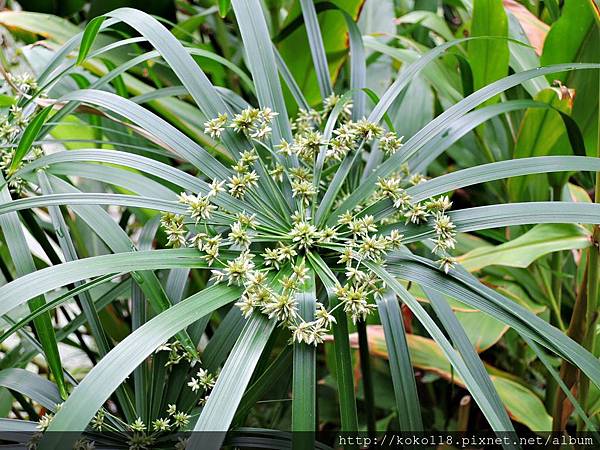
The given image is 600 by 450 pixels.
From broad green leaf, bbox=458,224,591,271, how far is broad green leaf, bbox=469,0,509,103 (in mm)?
210

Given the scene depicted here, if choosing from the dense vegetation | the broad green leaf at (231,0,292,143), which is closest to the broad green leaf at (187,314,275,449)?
the dense vegetation

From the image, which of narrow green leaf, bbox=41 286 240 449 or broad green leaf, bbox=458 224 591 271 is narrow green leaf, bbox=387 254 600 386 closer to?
narrow green leaf, bbox=41 286 240 449

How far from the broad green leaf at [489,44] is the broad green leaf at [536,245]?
21cm

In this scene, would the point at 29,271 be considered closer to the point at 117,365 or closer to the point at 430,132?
the point at 117,365

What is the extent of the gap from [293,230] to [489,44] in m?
0.50

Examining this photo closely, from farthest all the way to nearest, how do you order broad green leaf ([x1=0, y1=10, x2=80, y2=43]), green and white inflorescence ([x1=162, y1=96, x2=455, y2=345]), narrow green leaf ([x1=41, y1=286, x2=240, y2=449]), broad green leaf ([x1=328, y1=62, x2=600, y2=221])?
1. broad green leaf ([x1=0, y1=10, x2=80, y2=43])
2. broad green leaf ([x1=328, y1=62, x2=600, y2=221])
3. green and white inflorescence ([x1=162, y1=96, x2=455, y2=345])
4. narrow green leaf ([x1=41, y1=286, x2=240, y2=449])

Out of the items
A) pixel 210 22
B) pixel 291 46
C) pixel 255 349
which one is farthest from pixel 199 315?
pixel 210 22

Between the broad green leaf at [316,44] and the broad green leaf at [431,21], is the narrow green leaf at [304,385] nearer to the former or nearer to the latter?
the broad green leaf at [316,44]

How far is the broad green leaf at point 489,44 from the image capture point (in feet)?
2.83

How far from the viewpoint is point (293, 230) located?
0.56m

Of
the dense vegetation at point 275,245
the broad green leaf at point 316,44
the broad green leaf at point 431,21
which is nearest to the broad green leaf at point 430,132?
the dense vegetation at point 275,245

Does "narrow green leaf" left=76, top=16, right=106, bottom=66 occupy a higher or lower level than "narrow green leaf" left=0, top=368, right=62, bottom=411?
higher

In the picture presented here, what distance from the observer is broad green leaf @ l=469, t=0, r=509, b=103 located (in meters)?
0.86

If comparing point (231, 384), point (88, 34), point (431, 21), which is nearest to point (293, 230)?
point (231, 384)
